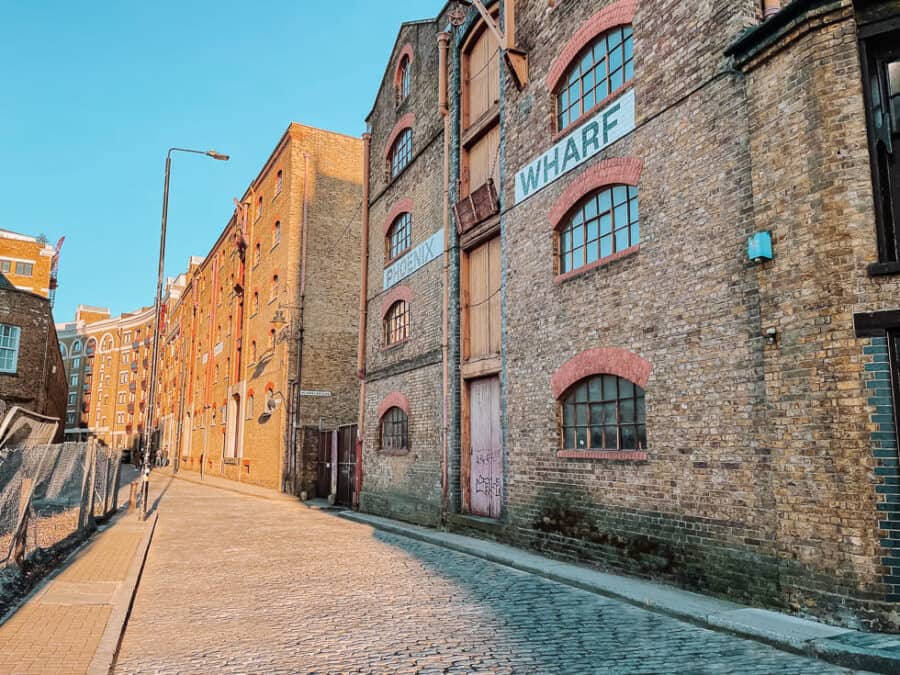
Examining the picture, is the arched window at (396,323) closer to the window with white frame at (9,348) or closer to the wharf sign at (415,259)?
the wharf sign at (415,259)

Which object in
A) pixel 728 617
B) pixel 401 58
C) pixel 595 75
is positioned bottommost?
pixel 728 617

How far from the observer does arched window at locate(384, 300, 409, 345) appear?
1625 cm

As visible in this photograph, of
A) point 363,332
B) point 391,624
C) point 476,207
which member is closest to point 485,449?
point 476,207

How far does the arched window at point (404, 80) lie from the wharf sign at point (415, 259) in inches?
179

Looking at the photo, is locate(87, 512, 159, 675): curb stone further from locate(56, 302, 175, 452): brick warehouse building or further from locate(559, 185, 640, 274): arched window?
locate(56, 302, 175, 452): brick warehouse building

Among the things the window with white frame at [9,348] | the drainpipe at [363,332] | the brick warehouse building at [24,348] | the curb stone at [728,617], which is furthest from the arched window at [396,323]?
the window with white frame at [9,348]

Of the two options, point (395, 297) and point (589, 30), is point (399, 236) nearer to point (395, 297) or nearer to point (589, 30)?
point (395, 297)

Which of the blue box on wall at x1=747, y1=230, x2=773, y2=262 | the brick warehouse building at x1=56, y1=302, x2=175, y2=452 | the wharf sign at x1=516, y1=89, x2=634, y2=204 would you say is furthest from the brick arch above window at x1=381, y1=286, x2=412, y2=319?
the brick warehouse building at x1=56, y1=302, x2=175, y2=452

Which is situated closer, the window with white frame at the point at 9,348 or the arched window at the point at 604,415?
the arched window at the point at 604,415

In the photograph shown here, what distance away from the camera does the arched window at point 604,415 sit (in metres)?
8.70

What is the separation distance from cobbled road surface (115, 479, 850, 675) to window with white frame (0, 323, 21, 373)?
62.0ft

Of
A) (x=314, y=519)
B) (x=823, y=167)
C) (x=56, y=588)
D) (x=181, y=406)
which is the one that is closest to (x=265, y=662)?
(x=56, y=588)

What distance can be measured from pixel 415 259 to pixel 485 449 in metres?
5.32

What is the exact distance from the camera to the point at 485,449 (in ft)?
41.3
